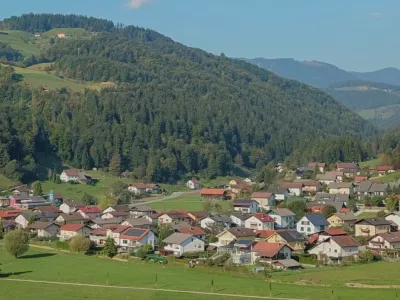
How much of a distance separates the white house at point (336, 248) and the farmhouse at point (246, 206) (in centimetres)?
1878

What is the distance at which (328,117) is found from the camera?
16650 centimetres

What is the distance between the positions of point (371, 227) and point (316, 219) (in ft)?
14.7

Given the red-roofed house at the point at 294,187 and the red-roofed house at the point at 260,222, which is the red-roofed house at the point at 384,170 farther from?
the red-roofed house at the point at 260,222

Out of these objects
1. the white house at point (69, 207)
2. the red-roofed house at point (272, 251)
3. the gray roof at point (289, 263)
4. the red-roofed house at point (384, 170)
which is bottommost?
the white house at point (69, 207)

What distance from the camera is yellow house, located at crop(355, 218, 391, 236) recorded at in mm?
44688

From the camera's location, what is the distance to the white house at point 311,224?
47625 millimetres

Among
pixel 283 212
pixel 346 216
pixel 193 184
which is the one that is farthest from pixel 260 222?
pixel 193 184

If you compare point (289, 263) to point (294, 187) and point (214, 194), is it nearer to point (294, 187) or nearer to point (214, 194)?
point (294, 187)

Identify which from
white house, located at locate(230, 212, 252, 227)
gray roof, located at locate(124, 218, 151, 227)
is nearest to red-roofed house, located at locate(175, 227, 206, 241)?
gray roof, located at locate(124, 218, 151, 227)

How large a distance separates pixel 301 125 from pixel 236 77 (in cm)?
3966

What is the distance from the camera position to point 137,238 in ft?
140

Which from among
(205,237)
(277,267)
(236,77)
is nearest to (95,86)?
(236,77)

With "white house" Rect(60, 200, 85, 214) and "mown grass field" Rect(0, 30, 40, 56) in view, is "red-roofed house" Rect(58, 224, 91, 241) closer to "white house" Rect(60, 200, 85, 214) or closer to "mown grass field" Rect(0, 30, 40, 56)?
"white house" Rect(60, 200, 85, 214)

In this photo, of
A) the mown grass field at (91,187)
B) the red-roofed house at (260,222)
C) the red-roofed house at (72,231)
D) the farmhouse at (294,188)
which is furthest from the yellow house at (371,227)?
the mown grass field at (91,187)
